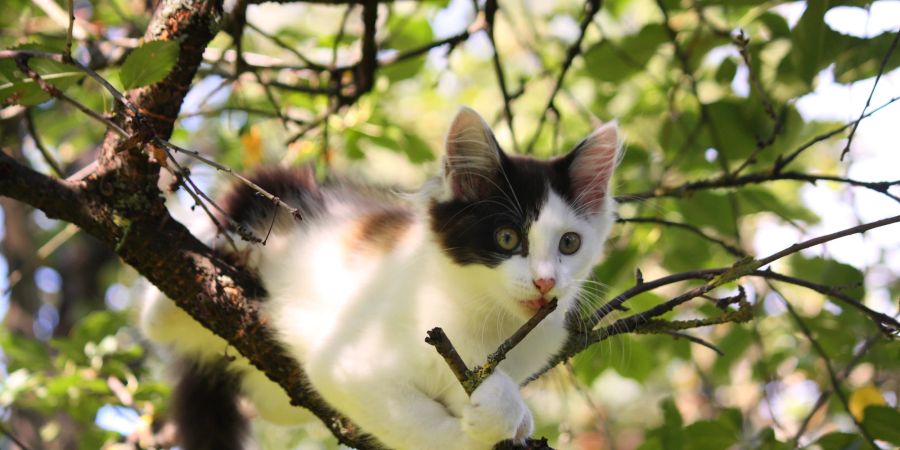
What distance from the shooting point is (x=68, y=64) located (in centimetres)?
176

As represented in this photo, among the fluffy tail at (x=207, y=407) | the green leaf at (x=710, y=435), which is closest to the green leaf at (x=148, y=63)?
the fluffy tail at (x=207, y=407)

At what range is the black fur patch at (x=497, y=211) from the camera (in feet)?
6.81

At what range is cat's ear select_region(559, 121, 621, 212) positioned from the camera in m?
2.25

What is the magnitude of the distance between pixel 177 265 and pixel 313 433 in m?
2.76

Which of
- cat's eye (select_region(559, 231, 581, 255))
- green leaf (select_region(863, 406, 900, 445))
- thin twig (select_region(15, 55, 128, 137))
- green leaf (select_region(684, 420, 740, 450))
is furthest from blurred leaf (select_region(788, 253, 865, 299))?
thin twig (select_region(15, 55, 128, 137))

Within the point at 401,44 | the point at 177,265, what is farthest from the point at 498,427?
the point at 401,44

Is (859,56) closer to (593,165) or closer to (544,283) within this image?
(593,165)

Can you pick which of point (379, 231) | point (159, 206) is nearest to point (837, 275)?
point (379, 231)

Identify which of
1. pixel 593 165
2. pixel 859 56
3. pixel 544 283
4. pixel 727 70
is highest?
pixel 727 70

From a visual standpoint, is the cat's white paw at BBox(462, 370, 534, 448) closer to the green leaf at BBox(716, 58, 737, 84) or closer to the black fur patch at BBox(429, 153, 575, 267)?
the black fur patch at BBox(429, 153, 575, 267)

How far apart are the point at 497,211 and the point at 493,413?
557 millimetres

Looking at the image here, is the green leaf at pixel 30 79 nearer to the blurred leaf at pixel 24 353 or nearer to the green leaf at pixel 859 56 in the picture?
the blurred leaf at pixel 24 353

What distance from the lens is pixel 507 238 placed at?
2.06 m

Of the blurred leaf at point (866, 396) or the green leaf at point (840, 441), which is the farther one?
the blurred leaf at point (866, 396)
